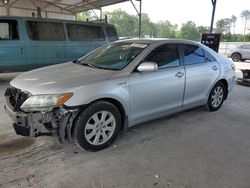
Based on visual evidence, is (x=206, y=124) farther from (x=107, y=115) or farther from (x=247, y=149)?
(x=107, y=115)

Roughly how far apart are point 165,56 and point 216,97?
172 centimetres

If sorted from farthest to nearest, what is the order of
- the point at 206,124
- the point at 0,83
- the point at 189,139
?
the point at 0,83, the point at 206,124, the point at 189,139

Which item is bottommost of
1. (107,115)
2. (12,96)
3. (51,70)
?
(107,115)

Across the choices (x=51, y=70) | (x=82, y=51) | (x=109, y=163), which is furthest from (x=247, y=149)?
(x=82, y=51)

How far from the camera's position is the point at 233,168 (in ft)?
8.88

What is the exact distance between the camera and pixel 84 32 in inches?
302

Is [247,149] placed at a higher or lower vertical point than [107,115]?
lower

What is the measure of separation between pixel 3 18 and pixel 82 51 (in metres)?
2.42

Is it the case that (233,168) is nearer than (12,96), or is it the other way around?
(233,168)

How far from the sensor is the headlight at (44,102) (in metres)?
2.57

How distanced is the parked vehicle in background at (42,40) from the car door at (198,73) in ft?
14.6

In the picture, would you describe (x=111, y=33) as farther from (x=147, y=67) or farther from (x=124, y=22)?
(x=124, y=22)

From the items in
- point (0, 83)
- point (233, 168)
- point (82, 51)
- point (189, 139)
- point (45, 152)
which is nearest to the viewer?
point (233, 168)

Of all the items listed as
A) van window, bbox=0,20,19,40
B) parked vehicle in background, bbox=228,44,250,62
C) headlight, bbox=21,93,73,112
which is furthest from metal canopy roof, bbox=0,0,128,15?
headlight, bbox=21,93,73,112
